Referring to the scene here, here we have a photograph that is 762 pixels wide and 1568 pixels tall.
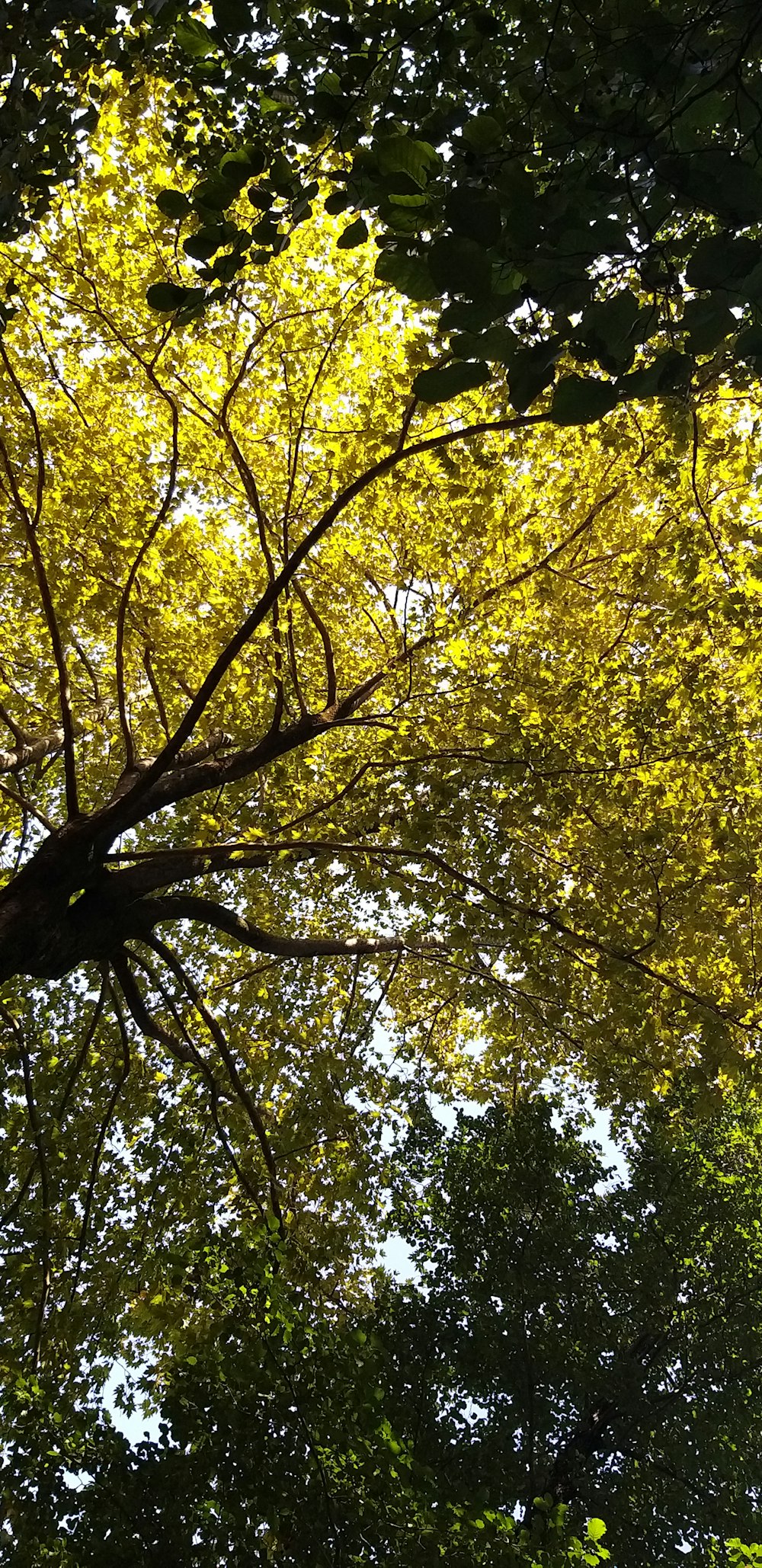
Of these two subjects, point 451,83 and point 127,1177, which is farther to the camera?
point 127,1177

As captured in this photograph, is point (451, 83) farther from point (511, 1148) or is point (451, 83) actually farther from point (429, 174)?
point (511, 1148)

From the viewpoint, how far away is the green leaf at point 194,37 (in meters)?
1.42

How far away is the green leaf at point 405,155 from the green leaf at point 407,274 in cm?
11

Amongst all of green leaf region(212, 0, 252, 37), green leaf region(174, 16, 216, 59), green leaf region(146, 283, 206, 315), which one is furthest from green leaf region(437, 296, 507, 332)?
Answer: green leaf region(174, 16, 216, 59)

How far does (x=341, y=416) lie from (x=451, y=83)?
471 centimetres

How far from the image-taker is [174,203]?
1.27 metres

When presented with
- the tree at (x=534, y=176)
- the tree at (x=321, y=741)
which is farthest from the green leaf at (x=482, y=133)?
the tree at (x=321, y=741)

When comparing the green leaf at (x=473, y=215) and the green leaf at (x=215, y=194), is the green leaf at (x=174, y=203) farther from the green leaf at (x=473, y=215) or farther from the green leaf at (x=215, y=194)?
the green leaf at (x=473, y=215)

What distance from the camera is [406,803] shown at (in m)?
5.44

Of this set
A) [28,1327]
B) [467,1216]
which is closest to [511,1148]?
[467,1216]

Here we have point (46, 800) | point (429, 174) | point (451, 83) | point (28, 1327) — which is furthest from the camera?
point (46, 800)

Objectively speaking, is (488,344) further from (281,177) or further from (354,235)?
(281,177)

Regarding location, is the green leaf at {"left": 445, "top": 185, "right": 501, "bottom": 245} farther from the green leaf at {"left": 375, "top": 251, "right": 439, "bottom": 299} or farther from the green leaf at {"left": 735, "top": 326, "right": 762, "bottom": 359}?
the green leaf at {"left": 735, "top": 326, "right": 762, "bottom": 359}

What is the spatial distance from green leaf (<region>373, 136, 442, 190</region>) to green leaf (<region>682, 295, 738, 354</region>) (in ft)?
1.34
